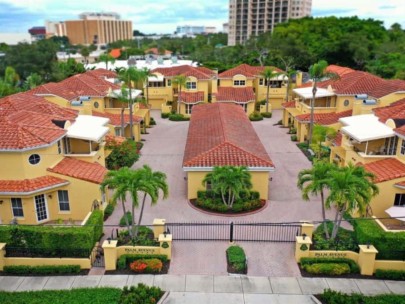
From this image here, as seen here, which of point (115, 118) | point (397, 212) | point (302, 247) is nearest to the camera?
point (302, 247)

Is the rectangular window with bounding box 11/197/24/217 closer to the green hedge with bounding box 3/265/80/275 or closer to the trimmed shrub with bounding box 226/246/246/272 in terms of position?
the green hedge with bounding box 3/265/80/275

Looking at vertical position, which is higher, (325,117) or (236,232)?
(325,117)

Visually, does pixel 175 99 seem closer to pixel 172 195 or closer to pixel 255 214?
pixel 172 195

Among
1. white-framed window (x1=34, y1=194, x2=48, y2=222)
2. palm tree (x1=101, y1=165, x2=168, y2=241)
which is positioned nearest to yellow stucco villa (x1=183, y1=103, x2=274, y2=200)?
palm tree (x1=101, y1=165, x2=168, y2=241)

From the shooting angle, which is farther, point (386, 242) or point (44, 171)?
point (44, 171)

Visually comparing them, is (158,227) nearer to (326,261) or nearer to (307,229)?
(307,229)

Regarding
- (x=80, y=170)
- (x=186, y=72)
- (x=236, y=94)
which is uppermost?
(x=186, y=72)

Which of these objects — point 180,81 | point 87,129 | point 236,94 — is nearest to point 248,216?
point 87,129
